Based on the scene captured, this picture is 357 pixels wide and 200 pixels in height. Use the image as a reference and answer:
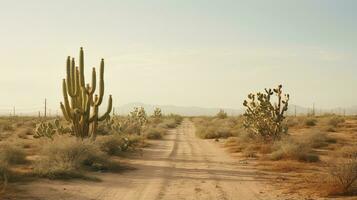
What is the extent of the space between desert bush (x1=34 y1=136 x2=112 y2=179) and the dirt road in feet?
Result: 2.27

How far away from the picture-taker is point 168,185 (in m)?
13.4

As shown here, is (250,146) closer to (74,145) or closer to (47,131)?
(47,131)

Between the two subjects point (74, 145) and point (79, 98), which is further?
point (79, 98)

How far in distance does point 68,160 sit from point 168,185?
3832mm

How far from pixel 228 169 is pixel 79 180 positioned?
212 inches

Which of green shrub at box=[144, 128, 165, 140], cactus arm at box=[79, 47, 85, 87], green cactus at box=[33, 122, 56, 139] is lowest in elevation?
green shrub at box=[144, 128, 165, 140]

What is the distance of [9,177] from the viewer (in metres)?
13.2

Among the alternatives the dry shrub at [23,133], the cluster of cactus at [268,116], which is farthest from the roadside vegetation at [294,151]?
the dry shrub at [23,133]

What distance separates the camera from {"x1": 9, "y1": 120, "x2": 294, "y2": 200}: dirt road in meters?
11.8

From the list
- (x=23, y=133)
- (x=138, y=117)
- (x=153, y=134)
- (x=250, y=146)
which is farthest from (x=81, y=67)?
(x=138, y=117)

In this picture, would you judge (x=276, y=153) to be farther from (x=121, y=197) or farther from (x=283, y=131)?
(x=121, y=197)

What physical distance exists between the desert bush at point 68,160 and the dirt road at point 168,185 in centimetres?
69

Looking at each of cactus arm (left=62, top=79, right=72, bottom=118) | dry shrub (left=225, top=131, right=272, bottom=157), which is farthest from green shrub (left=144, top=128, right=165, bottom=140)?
cactus arm (left=62, top=79, right=72, bottom=118)

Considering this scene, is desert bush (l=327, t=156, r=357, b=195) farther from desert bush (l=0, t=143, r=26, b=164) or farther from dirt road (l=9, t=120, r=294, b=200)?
desert bush (l=0, t=143, r=26, b=164)
